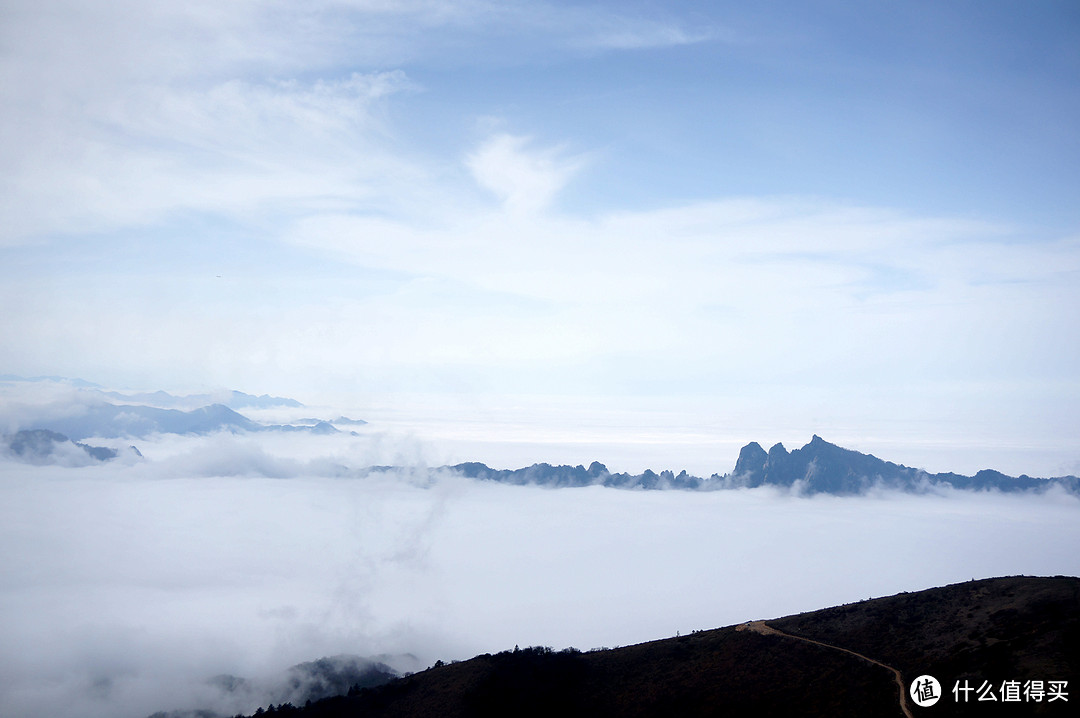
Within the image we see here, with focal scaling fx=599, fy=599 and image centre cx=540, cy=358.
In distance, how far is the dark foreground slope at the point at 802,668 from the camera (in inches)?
2238

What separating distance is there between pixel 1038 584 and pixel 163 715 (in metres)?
202

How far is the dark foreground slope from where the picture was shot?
56.8 m

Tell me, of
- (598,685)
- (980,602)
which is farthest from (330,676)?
(980,602)

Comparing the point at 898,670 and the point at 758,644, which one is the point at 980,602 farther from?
the point at 758,644

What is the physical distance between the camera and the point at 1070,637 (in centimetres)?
5581
